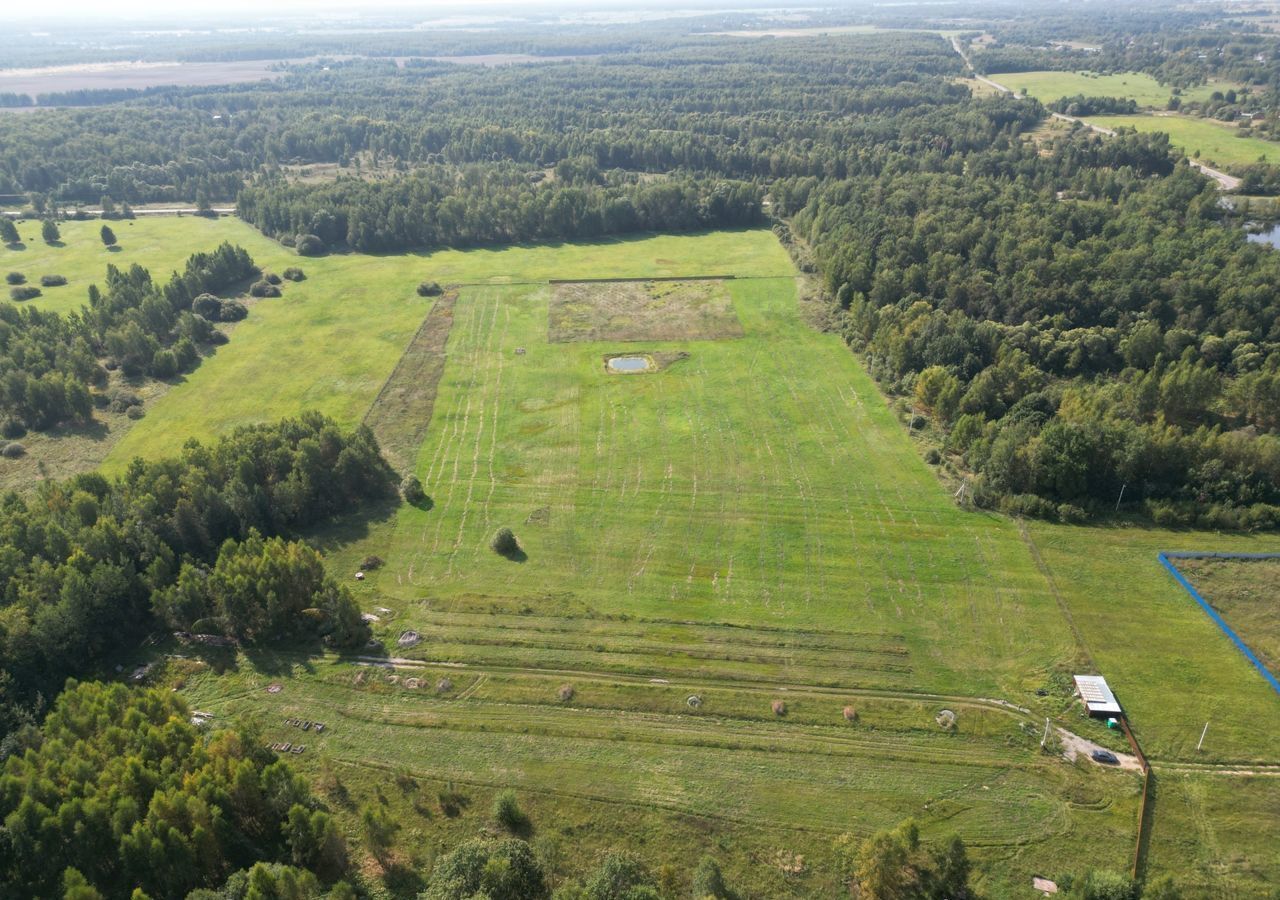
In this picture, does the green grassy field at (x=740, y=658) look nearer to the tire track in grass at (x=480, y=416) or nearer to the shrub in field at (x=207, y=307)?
the tire track in grass at (x=480, y=416)

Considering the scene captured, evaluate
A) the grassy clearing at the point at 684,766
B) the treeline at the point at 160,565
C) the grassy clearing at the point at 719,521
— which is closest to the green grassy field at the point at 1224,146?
the grassy clearing at the point at 719,521

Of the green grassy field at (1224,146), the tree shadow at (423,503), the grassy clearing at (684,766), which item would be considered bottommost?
the grassy clearing at (684,766)

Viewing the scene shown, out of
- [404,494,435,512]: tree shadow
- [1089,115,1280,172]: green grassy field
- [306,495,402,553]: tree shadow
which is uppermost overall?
[1089,115,1280,172]: green grassy field

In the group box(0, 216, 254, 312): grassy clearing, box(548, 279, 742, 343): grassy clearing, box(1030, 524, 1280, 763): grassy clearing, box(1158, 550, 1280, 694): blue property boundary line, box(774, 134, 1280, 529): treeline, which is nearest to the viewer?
box(1030, 524, 1280, 763): grassy clearing

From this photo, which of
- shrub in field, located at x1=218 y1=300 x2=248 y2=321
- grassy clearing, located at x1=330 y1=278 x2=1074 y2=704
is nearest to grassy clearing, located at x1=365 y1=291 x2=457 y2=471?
grassy clearing, located at x1=330 y1=278 x2=1074 y2=704

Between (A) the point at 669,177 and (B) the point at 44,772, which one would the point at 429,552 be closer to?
(B) the point at 44,772

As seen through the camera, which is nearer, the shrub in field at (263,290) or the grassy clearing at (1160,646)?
the grassy clearing at (1160,646)

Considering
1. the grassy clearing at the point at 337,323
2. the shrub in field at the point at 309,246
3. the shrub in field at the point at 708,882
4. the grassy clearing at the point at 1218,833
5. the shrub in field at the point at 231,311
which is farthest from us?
the shrub in field at the point at 309,246

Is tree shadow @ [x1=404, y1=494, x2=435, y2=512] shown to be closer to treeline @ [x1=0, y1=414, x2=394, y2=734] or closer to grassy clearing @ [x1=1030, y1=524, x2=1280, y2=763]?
treeline @ [x1=0, y1=414, x2=394, y2=734]
